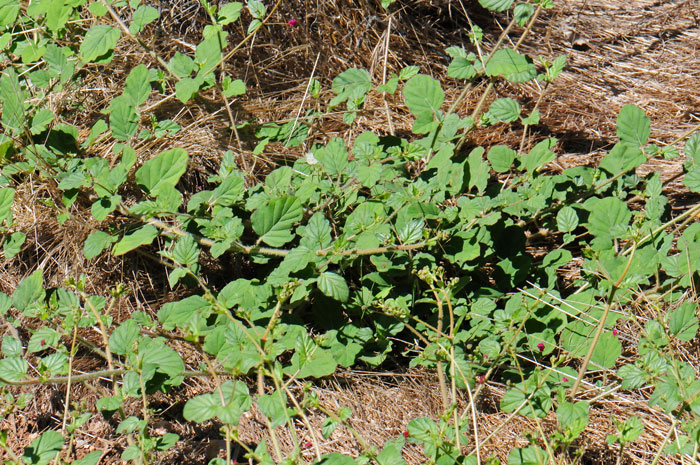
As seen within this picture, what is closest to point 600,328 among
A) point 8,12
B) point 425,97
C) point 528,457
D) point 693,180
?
point 528,457

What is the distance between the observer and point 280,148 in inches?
105

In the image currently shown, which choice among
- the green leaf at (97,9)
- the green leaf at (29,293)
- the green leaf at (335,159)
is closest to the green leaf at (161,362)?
the green leaf at (29,293)

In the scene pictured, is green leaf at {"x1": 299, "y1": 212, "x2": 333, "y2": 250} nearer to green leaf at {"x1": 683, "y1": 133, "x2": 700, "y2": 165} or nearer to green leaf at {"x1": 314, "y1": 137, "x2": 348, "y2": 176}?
green leaf at {"x1": 314, "y1": 137, "x2": 348, "y2": 176}

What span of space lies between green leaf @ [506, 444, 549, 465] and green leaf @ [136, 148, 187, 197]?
1.27 m

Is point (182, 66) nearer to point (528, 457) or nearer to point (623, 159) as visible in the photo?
point (623, 159)

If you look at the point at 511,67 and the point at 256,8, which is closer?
the point at 511,67

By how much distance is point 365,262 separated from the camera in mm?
2312

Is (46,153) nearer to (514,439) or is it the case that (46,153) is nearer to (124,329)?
(124,329)

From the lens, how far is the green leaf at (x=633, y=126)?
7.42ft

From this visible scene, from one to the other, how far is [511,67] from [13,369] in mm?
1664

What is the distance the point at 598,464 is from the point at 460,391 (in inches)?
17.2

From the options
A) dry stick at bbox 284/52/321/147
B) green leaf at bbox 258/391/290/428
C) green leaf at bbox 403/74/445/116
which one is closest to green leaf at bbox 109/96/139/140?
dry stick at bbox 284/52/321/147

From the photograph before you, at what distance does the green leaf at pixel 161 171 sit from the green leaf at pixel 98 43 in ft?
1.53

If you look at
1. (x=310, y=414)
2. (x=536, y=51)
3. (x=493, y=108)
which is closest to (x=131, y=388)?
(x=310, y=414)
